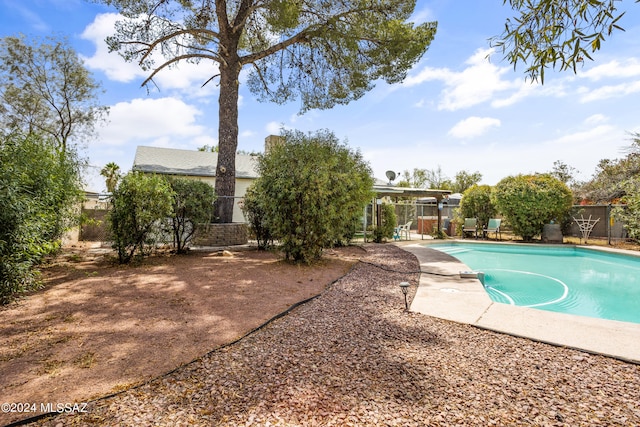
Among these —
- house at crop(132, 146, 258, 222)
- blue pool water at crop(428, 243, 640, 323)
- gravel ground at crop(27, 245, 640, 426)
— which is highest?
house at crop(132, 146, 258, 222)

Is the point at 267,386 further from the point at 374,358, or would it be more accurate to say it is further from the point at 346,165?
the point at 346,165

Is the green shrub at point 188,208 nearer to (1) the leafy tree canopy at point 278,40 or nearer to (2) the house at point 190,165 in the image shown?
(1) the leafy tree canopy at point 278,40

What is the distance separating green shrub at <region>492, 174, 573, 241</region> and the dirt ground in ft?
35.7

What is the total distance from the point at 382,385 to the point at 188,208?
7355 millimetres

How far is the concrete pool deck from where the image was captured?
3113 millimetres

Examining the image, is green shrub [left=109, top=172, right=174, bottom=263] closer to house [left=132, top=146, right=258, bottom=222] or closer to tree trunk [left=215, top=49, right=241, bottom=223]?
tree trunk [left=215, top=49, right=241, bottom=223]

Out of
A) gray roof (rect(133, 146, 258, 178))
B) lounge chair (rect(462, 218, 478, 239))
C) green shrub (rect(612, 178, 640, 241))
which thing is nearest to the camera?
green shrub (rect(612, 178, 640, 241))

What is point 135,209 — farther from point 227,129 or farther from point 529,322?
point 529,322

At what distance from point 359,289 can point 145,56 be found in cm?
1092

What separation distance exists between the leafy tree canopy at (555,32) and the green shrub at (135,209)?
674 centimetres

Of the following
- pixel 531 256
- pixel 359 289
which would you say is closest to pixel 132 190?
pixel 359 289

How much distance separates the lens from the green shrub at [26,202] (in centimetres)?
402

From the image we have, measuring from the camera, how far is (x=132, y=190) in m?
6.74

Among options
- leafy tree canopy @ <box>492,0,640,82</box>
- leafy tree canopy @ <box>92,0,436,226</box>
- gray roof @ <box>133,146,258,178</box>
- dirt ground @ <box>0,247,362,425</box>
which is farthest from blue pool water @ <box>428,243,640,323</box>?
gray roof @ <box>133,146,258,178</box>
